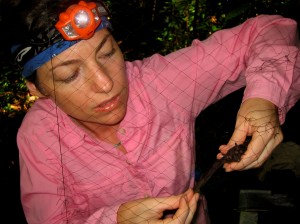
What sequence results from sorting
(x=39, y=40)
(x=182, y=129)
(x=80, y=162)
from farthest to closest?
(x=182, y=129) < (x=80, y=162) < (x=39, y=40)

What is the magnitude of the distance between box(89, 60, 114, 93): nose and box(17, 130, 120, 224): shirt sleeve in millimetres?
438

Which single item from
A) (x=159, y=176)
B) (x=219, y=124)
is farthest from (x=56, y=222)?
(x=219, y=124)

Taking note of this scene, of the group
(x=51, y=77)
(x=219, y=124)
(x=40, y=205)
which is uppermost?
(x=51, y=77)

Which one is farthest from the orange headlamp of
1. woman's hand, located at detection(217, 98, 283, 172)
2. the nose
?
woman's hand, located at detection(217, 98, 283, 172)

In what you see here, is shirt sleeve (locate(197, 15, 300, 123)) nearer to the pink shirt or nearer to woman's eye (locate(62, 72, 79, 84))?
the pink shirt

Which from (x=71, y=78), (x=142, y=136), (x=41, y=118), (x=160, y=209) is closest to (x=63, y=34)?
(x=71, y=78)

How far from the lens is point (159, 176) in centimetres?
148

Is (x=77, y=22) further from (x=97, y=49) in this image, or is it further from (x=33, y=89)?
(x=33, y=89)

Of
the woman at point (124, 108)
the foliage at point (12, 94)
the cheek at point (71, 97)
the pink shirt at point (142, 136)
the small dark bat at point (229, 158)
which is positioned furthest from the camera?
the foliage at point (12, 94)

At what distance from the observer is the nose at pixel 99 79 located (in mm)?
1177

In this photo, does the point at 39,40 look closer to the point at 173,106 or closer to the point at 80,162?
the point at 80,162

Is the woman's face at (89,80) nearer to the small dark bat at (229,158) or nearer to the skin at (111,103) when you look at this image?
the skin at (111,103)

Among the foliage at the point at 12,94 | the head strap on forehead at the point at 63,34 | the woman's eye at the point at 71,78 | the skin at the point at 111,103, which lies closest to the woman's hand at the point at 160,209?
the skin at the point at 111,103

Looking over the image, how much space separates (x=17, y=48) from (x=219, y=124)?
243 centimetres
